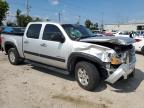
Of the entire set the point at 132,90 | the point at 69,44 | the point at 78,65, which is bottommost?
the point at 132,90

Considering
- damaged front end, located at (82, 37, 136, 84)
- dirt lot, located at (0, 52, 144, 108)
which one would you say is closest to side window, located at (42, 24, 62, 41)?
damaged front end, located at (82, 37, 136, 84)

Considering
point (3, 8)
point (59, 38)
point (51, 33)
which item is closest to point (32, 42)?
point (51, 33)

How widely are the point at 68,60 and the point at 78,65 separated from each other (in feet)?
1.33

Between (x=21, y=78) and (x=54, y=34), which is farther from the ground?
(x=54, y=34)

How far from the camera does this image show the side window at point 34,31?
27.4 ft

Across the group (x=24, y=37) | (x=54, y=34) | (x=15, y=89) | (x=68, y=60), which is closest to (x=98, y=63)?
(x=68, y=60)

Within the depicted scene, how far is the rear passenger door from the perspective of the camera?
8305 mm

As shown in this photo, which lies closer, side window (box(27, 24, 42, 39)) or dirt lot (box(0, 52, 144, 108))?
dirt lot (box(0, 52, 144, 108))

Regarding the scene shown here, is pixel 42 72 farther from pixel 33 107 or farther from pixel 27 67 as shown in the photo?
pixel 33 107

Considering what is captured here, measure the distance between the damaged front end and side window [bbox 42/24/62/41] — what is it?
1141 millimetres

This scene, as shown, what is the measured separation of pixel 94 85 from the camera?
21.7ft

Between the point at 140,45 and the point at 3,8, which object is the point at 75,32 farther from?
the point at 3,8

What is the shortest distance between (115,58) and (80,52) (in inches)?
40.4

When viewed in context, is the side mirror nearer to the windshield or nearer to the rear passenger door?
the windshield
